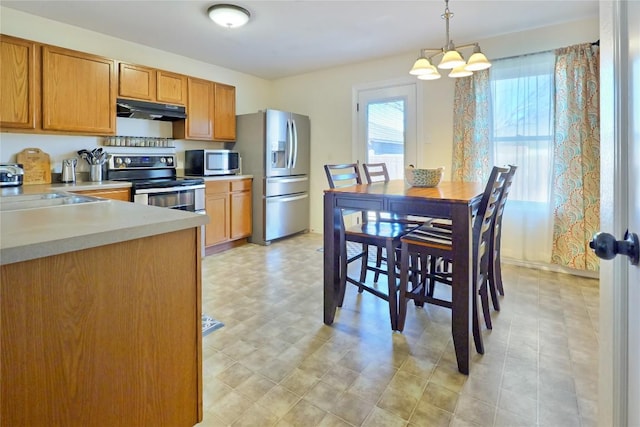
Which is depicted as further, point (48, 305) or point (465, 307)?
point (465, 307)

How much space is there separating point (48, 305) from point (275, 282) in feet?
7.62

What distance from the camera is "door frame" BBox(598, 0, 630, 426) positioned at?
2.45 feet

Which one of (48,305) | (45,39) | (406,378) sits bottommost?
(406,378)

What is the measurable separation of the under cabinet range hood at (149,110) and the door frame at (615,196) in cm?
376

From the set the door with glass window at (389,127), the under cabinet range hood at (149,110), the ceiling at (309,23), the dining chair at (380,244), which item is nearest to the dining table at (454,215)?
the dining chair at (380,244)

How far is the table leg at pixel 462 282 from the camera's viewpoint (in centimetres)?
177

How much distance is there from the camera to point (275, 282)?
3145mm

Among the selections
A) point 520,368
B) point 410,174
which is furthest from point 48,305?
point 410,174

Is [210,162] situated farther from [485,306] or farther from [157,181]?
[485,306]

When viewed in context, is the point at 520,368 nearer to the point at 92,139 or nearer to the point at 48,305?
the point at 48,305

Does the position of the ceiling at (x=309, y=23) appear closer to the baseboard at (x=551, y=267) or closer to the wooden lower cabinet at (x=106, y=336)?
the baseboard at (x=551, y=267)

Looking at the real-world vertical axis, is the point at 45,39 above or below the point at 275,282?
above

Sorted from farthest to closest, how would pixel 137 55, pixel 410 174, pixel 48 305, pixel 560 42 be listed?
pixel 137 55 → pixel 560 42 → pixel 410 174 → pixel 48 305

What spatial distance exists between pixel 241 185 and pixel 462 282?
10.7ft
